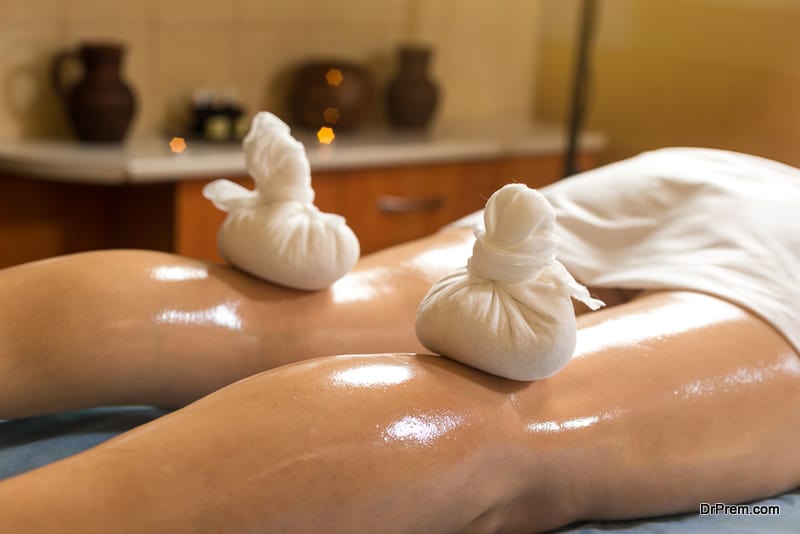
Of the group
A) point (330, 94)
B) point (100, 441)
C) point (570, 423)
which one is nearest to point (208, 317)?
point (100, 441)

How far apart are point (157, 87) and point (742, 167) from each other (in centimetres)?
193

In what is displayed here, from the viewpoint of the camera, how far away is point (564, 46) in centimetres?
359

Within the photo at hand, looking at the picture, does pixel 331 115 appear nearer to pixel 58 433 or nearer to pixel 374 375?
pixel 58 433

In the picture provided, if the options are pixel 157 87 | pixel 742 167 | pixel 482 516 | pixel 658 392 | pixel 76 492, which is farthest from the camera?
pixel 157 87

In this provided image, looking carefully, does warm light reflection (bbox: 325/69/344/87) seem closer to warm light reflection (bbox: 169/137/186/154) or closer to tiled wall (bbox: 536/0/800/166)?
warm light reflection (bbox: 169/137/186/154)

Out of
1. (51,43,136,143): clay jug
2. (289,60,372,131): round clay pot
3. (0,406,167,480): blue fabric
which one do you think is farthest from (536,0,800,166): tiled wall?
(0,406,167,480): blue fabric

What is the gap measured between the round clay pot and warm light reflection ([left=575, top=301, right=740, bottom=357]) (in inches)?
76.4

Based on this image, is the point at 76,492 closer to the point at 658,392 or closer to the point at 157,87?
the point at 658,392

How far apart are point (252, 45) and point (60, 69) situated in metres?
0.58

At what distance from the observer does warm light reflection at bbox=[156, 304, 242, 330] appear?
1.15 metres

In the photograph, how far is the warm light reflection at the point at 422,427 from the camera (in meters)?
0.87

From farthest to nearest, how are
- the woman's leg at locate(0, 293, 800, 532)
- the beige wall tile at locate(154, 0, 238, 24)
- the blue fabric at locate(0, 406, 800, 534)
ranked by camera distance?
the beige wall tile at locate(154, 0, 238, 24) < the blue fabric at locate(0, 406, 800, 534) < the woman's leg at locate(0, 293, 800, 532)

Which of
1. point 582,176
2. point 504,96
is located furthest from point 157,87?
point 582,176

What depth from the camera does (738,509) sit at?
1.07 meters
